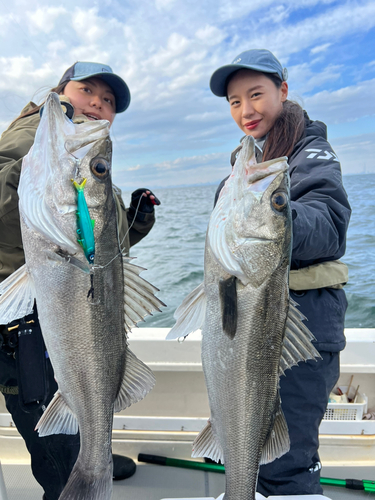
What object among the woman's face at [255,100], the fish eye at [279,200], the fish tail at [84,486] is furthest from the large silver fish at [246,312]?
the woman's face at [255,100]

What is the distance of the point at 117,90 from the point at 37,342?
176 centimetres

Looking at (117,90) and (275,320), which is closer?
(275,320)

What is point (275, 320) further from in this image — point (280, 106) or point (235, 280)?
point (280, 106)

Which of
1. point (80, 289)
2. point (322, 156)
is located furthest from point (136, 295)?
point (322, 156)

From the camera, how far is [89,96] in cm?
242

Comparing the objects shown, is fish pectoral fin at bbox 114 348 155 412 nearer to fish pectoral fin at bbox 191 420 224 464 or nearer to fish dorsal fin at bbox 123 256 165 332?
fish dorsal fin at bbox 123 256 165 332

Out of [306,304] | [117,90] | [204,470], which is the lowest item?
[204,470]

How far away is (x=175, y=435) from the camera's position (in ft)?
11.1

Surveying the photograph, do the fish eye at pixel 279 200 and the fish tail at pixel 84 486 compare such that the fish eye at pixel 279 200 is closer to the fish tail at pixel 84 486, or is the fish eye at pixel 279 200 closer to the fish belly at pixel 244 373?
the fish belly at pixel 244 373

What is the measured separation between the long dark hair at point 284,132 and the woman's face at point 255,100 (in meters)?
0.04

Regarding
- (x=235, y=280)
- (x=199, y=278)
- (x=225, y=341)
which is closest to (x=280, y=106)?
(x=235, y=280)

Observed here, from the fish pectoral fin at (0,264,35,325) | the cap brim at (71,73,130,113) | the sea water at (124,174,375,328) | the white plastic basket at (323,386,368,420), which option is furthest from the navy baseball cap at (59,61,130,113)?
the sea water at (124,174,375,328)

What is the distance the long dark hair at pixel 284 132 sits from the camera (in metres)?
2.17

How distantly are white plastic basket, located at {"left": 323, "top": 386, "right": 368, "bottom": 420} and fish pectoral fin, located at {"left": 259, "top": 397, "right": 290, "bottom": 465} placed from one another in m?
1.92
